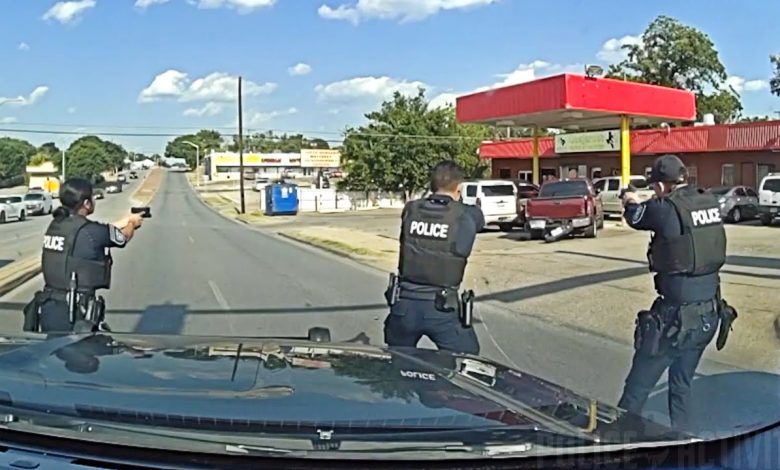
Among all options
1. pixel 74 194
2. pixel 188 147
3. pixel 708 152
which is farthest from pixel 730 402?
pixel 188 147

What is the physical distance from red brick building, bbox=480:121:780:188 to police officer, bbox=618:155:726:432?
27.5 m

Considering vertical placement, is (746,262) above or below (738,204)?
below

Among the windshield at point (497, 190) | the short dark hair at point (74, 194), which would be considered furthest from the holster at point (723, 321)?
the windshield at point (497, 190)

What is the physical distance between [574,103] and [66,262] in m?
26.1

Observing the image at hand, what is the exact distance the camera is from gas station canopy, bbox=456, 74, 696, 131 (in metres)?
29.8

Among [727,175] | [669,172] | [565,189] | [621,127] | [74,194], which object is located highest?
[621,127]

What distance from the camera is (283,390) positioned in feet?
8.49

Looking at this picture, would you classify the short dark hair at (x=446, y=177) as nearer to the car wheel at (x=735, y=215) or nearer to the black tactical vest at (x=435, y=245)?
the black tactical vest at (x=435, y=245)

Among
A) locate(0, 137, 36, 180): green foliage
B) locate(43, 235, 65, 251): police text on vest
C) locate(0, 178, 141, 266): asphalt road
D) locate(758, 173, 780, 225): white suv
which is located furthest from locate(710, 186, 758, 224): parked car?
locate(0, 137, 36, 180): green foliage

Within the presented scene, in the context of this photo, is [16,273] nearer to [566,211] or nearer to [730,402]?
[730,402]

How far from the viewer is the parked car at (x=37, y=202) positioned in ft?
158

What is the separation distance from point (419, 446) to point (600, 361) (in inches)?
243

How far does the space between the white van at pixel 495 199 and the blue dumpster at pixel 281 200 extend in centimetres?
2542

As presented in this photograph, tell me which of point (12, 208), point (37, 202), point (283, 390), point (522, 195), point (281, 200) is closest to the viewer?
point (283, 390)
